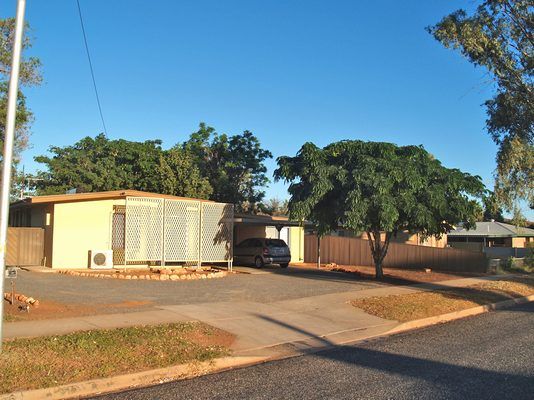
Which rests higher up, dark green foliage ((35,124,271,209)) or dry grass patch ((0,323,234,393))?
dark green foliage ((35,124,271,209))

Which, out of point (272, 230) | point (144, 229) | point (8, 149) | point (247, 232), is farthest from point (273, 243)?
point (8, 149)

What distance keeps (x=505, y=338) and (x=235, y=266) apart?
17392 millimetres

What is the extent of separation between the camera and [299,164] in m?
19.6

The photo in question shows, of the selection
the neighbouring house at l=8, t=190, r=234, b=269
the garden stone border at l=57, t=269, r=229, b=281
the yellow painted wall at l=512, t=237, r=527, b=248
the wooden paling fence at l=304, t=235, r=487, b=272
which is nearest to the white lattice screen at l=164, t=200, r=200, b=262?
the neighbouring house at l=8, t=190, r=234, b=269

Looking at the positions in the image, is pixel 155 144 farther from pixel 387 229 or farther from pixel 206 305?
pixel 206 305

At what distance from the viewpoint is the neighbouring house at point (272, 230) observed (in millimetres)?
25984

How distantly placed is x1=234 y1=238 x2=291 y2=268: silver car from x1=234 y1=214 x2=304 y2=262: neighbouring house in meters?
0.96

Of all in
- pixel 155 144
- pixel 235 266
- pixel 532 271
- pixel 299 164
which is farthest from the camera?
pixel 155 144

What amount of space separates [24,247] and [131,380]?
1634cm

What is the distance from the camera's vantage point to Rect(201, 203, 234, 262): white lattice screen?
76.7 feet

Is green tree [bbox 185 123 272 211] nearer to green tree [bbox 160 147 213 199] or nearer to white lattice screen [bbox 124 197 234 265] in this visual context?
green tree [bbox 160 147 213 199]

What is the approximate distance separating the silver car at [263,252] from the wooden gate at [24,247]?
9449mm

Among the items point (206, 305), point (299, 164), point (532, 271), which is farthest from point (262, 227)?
point (206, 305)

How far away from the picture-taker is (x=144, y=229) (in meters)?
21.7
